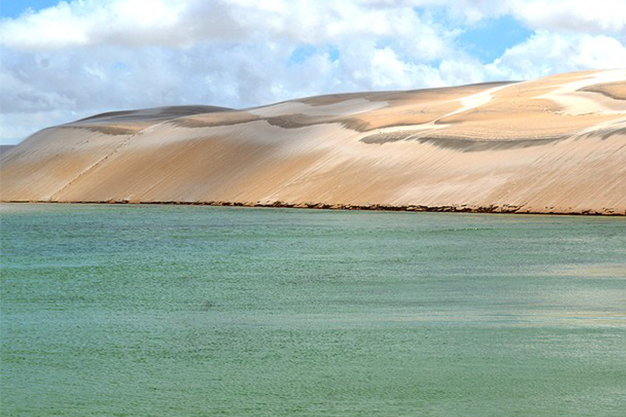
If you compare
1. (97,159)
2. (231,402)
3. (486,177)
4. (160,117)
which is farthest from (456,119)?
(231,402)

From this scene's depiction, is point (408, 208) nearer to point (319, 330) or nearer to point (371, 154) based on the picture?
point (371, 154)

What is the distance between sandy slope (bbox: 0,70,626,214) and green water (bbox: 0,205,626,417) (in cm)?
2584

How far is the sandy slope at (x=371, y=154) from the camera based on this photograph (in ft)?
204

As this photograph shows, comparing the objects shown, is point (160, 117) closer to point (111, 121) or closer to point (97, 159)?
point (111, 121)

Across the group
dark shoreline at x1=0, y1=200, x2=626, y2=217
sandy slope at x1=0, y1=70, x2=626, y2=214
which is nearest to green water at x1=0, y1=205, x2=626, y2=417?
dark shoreline at x1=0, y1=200, x2=626, y2=217

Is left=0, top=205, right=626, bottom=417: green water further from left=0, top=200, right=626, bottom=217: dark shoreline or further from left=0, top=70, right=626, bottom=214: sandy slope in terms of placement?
left=0, top=70, right=626, bottom=214: sandy slope

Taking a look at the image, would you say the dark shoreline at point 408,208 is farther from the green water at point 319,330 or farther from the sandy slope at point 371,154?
the green water at point 319,330

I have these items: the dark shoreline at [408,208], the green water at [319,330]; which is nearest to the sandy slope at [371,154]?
the dark shoreline at [408,208]

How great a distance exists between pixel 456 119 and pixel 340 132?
982 cm

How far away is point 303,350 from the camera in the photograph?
16047 millimetres

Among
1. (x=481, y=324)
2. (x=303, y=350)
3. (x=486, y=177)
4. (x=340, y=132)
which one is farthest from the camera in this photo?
(x=340, y=132)

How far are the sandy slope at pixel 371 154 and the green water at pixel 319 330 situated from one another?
25840 mm

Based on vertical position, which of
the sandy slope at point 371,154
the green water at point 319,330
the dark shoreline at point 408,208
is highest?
the sandy slope at point 371,154

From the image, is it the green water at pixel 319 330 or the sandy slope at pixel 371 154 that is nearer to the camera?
the green water at pixel 319 330
